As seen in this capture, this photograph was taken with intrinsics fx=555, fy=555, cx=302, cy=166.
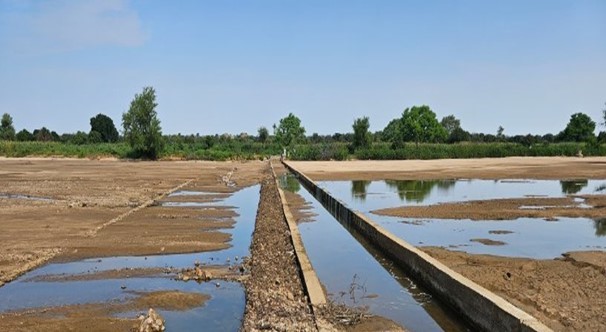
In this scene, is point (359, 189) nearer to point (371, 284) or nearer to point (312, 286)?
point (371, 284)

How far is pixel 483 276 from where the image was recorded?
30.8 ft

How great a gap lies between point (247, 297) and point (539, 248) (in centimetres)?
707

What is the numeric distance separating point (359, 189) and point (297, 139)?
68.5 metres

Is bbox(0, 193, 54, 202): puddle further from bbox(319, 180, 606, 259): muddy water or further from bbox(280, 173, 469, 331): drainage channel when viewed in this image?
bbox(319, 180, 606, 259): muddy water

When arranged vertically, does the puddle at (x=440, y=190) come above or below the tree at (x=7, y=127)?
below

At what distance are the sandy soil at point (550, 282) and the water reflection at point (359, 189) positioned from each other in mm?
12640

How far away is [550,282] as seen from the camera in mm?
8938

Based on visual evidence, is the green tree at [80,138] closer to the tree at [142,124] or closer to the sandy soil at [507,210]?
the tree at [142,124]

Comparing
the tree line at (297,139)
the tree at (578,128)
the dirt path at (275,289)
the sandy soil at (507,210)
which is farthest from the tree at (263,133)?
the dirt path at (275,289)

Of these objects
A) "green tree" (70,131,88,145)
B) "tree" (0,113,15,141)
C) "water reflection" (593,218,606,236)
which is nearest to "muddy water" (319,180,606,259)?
"water reflection" (593,218,606,236)

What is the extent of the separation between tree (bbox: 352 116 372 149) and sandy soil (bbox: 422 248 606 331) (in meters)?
60.9

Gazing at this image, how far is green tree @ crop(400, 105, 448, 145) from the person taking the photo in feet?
344

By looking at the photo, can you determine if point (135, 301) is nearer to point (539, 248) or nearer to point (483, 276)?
point (483, 276)

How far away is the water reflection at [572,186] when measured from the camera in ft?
82.9
